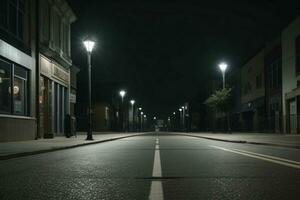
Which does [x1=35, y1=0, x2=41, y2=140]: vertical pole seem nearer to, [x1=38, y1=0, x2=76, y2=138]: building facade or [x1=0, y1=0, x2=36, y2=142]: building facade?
[x1=38, y1=0, x2=76, y2=138]: building facade

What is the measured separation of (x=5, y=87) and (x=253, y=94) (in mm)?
47973

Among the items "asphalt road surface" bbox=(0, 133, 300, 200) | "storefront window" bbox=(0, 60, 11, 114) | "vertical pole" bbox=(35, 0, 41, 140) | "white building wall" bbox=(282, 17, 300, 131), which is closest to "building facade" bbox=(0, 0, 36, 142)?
"storefront window" bbox=(0, 60, 11, 114)

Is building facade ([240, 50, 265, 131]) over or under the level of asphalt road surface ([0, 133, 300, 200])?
over

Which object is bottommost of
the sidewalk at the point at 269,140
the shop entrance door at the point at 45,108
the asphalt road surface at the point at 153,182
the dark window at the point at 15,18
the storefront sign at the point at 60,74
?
the sidewalk at the point at 269,140

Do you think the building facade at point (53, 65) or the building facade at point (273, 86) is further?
the building facade at point (273, 86)

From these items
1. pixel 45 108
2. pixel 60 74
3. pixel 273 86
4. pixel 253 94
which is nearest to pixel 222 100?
pixel 273 86

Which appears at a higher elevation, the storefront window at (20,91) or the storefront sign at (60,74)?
the storefront sign at (60,74)

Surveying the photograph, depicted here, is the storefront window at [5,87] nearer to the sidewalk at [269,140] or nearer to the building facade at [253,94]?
the sidewalk at [269,140]

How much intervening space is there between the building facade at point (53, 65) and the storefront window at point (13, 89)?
3202 mm

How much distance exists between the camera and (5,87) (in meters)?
26.0

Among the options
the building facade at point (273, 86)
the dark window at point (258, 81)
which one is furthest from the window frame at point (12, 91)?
the dark window at point (258, 81)

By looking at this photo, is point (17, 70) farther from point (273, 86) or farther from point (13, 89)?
point (273, 86)

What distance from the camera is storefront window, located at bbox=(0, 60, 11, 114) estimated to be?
83.3ft

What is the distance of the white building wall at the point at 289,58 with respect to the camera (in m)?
46.8
